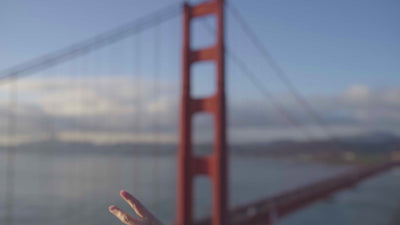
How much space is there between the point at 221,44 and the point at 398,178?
126 ft

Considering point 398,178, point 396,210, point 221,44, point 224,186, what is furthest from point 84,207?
point 398,178

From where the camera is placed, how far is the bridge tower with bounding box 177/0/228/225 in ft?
20.6

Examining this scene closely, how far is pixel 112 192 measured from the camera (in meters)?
11.7

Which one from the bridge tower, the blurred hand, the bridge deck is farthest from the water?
the blurred hand

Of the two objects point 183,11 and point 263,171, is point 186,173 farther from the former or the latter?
point 263,171

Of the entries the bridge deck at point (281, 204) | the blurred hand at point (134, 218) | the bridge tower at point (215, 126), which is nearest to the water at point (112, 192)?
the bridge tower at point (215, 126)

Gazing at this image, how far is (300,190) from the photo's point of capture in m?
13.7

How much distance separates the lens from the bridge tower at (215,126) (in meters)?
6.29

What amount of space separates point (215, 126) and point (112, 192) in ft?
22.0

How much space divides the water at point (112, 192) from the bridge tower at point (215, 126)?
100 cm

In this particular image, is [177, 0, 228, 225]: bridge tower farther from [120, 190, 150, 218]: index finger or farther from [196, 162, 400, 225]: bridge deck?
[120, 190, 150, 218]: index finger

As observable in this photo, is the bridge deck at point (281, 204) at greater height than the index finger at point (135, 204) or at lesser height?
lesser

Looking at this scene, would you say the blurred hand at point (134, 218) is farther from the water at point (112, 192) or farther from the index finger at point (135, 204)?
the water at point (112, 192)

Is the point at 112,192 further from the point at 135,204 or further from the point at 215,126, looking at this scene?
the point at 135,204
